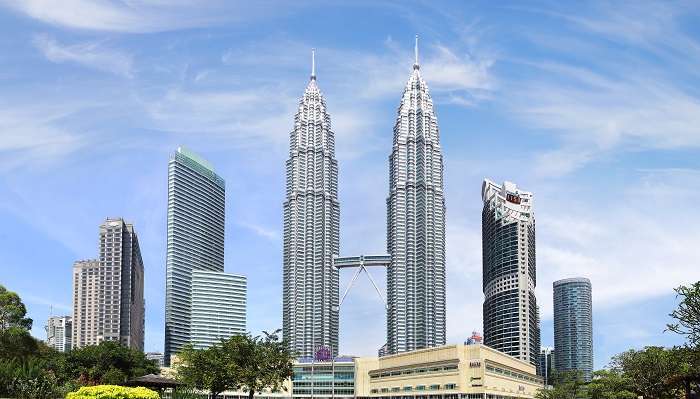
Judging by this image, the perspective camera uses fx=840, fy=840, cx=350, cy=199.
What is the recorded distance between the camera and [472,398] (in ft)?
475

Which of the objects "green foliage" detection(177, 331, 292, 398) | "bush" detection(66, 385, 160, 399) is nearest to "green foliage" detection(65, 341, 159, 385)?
"green foliage" detection(177, 331, 292, 398)

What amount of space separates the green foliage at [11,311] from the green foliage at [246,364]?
20361mm

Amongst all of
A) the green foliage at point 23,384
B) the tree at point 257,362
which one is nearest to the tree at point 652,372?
the tree at point 257,362

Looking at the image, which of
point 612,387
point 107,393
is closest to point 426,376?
point 612,387

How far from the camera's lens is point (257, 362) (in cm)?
8575

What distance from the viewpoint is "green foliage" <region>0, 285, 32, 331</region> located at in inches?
3487

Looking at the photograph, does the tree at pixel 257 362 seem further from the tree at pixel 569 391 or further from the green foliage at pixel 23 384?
the tree at pixel 569 391

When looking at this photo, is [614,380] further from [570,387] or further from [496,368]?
[496,368]

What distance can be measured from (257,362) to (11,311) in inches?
1060

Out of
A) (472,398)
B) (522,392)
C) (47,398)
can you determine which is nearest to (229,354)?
(47,398)

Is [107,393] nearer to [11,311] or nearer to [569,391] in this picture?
[11,311]

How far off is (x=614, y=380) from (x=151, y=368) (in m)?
86.5

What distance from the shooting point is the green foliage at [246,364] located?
279 ft

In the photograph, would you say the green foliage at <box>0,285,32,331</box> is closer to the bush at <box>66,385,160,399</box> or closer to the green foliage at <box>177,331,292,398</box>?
the green foliage at <box>177,331,292,398</box>
